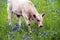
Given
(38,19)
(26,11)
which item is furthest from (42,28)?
(26,11)

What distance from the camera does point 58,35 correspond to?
3570 mm

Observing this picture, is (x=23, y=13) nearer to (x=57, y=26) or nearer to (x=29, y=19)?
(x=29, y=19)

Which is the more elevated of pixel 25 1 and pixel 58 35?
pixel 25 1

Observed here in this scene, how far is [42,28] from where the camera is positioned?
3541 millimetres

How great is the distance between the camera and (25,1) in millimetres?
3533

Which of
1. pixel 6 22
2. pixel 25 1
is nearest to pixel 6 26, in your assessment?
pixel 6 22

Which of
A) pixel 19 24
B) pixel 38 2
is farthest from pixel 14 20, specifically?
pixel 38 2

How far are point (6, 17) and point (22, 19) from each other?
148 millimetres

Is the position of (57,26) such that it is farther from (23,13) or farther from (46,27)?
(23,13)

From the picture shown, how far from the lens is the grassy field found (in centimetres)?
355

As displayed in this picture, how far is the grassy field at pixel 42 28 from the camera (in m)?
3.55

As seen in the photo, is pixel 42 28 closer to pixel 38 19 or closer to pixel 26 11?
pixel 38 19

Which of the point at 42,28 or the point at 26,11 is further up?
the point at 26,11

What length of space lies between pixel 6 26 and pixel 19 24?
12 cm
